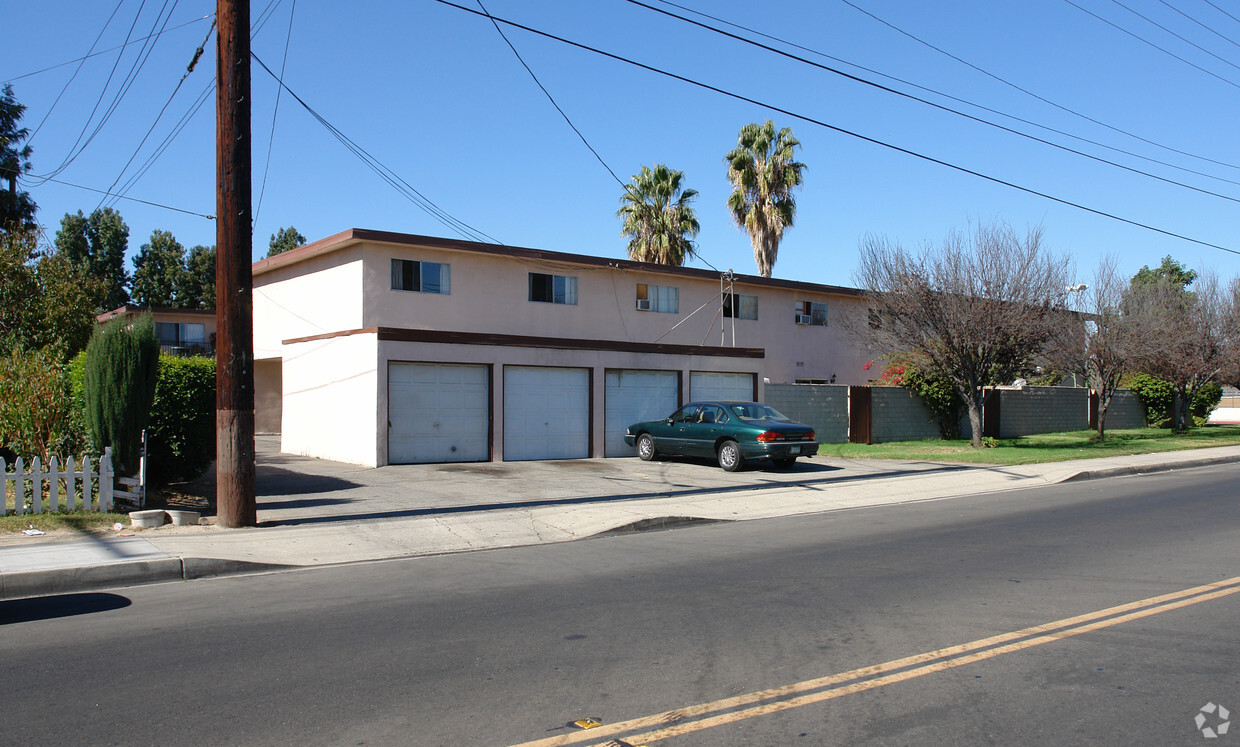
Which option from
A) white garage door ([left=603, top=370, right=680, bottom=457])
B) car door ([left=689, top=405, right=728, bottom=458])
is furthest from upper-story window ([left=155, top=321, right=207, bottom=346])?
car door ([left=689, top=405, right=728, bottom=458])

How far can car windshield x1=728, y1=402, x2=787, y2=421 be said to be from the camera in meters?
19.3

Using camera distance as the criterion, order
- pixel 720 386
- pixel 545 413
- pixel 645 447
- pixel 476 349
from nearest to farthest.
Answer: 1. pixel 476 349
2. pixel 645 447
3. pixel 545 413
4. pixel 720 386

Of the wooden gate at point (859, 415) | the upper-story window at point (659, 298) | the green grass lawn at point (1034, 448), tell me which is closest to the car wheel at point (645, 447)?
the green grass lawn at point (1034, 448)

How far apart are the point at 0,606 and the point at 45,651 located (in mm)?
1972

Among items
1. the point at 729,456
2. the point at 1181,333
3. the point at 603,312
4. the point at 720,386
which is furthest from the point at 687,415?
the point at 1181,333

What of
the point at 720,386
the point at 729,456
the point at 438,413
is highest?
the point at 720,386

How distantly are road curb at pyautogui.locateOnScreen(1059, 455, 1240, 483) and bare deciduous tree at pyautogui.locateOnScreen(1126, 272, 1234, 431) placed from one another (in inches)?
215

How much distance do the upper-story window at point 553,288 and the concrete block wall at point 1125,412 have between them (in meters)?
25.2

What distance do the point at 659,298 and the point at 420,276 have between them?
27.6ft

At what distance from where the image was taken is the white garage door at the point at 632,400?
903 inches

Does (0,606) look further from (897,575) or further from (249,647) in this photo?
(897,575)

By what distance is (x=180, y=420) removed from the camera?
13617 mm

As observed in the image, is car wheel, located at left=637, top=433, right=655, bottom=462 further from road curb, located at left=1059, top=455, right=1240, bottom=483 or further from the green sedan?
road curb, located at left=1059, top=455, right=1240, bottom=483

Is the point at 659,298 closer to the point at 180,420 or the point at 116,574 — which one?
the point at 180,420
